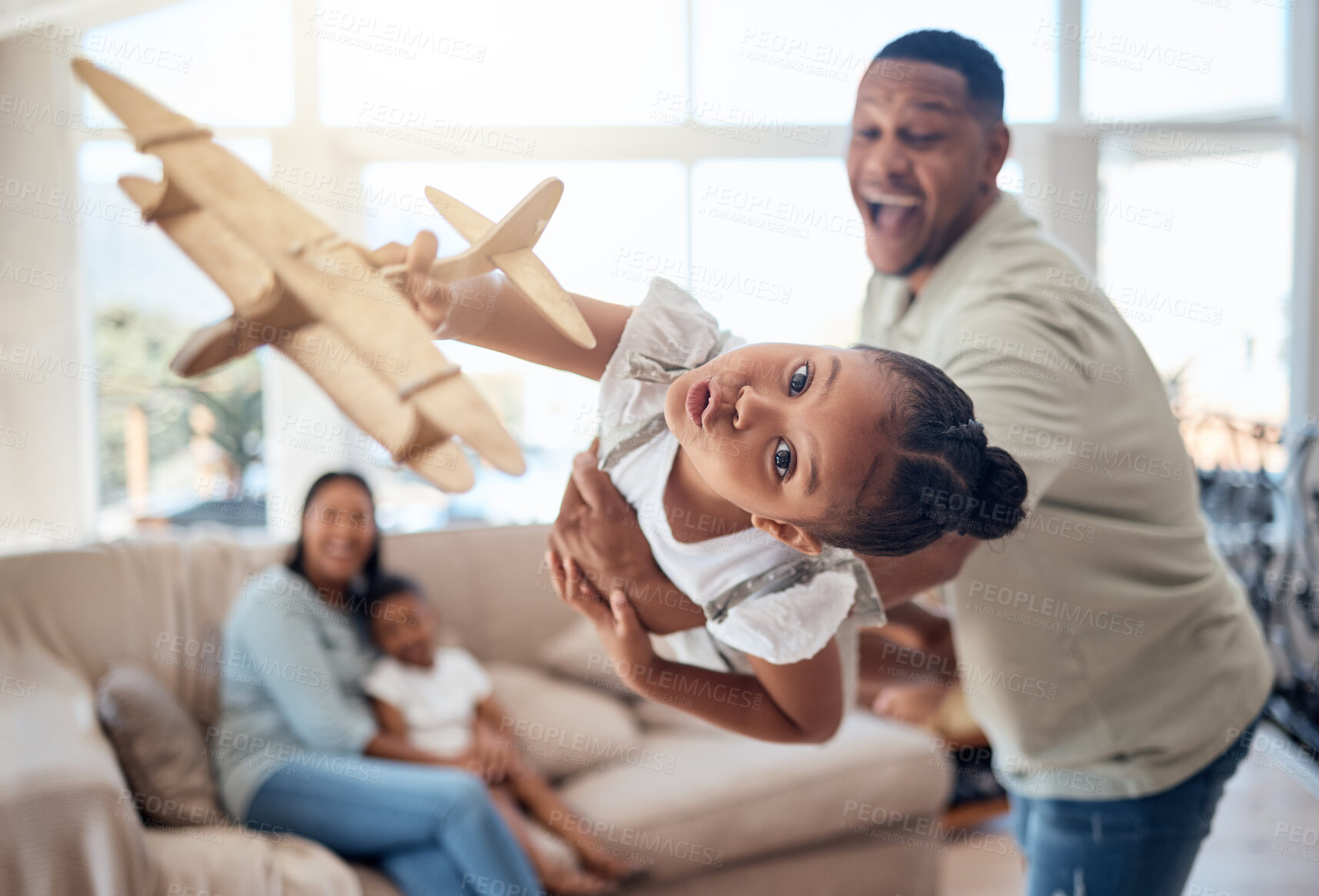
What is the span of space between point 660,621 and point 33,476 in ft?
9.90

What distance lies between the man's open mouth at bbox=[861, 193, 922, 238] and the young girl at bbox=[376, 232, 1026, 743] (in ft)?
0.85

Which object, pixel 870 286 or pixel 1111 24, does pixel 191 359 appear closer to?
pixel 870 286

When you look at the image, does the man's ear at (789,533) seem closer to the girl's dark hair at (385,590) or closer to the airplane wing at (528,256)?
the airplane wing at (528,256)

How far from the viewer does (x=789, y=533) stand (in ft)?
2.03

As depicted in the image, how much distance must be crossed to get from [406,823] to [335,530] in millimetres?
599

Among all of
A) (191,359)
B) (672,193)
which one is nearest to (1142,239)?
(672,193)

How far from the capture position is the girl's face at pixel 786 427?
572mm

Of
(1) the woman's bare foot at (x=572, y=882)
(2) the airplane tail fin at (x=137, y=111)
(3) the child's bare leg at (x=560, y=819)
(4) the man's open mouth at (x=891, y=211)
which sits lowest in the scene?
(1) the woman's bare foot at (x=572, y=882)

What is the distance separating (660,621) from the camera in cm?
69

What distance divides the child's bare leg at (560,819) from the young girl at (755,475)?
136cm

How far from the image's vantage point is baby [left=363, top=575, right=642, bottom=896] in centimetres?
195

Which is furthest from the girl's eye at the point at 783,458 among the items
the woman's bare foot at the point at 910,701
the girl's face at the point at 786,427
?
the woman's bare foot at the point at 910,701

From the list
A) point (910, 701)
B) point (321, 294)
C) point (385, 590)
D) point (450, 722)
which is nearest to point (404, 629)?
point (385, 590)

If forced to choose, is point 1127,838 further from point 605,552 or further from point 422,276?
point 422,276
